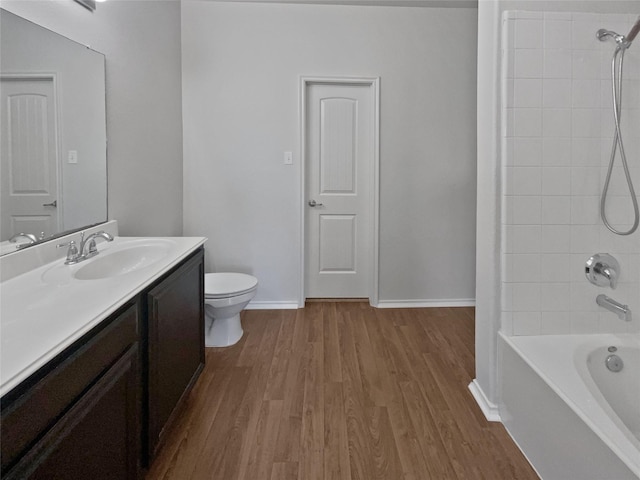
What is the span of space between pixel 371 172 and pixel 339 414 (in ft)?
7.26

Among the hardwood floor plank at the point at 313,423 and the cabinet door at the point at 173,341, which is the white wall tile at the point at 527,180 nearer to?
the hardwood floor plank at the point at 313,423

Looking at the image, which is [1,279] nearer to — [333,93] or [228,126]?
[228,126]

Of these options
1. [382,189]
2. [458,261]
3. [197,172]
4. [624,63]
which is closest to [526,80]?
[624,63]

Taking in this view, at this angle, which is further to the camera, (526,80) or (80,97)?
(80,97)

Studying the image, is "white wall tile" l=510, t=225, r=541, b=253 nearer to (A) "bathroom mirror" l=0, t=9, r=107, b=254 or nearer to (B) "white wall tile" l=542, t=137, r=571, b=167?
(B) "white wall tile" l=542, t=137, r=571, b=167

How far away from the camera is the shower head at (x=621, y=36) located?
1741mm


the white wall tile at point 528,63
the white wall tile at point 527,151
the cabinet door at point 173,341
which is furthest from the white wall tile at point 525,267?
the cabinet door at point 173,341

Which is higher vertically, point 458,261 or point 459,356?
point 458,261

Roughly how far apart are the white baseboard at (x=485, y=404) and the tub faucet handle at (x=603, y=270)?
0.75m

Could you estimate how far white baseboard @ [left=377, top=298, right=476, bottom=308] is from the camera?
379cm

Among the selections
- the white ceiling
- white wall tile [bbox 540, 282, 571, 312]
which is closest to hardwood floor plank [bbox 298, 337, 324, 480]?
white wall tile [bbox 540, 282, 571, 312]

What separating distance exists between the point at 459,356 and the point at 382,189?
156 cm

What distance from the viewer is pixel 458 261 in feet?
12.5

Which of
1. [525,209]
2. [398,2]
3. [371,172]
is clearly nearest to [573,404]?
[525,209]
